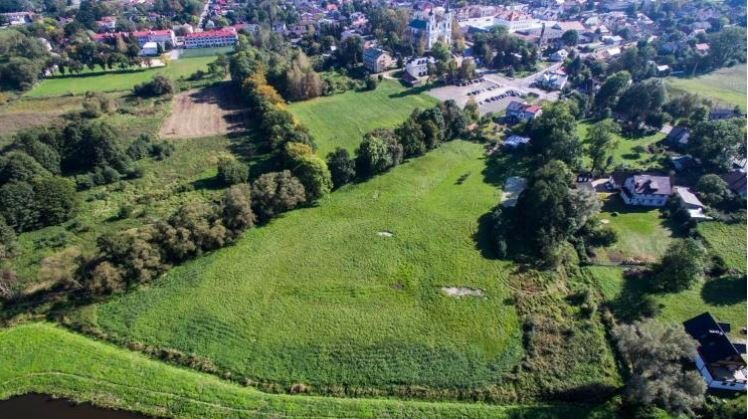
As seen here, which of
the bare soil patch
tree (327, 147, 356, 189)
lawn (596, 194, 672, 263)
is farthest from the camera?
the bare soil patch

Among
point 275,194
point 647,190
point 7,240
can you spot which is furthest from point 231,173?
point 647,190

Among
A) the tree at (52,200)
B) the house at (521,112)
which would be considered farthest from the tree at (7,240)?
the house at (521,112)

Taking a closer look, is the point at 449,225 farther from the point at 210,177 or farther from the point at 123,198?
the point at 123,198

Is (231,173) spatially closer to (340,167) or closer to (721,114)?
(340,167)

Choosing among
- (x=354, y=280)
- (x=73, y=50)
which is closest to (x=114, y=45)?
(x=73, y=50)

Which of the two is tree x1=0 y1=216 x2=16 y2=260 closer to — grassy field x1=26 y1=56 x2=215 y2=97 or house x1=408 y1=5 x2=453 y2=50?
grassy field x1=26 y1=56 x2=215 y2=97

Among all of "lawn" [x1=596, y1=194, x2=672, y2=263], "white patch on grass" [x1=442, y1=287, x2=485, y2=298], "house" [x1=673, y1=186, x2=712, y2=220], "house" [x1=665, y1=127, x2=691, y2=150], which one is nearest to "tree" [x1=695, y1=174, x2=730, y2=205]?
"house" [x1=673, y1=186, x2=712, y2=220]
